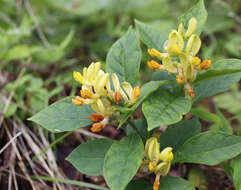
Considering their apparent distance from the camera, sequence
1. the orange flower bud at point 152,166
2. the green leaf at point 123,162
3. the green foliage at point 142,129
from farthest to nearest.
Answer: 1. the green foliage at point 142,129
2. the orange flower bud at point 152,166
3. the green leaf at point 123,162

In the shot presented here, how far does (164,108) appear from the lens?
1.29m

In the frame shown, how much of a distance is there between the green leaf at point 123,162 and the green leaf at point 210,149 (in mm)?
236

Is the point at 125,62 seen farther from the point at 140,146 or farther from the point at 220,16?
the point at 220,16

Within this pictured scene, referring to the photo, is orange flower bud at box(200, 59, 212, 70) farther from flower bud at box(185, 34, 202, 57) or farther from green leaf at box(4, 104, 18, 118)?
green leaf at box(4, 104, 18, 118)

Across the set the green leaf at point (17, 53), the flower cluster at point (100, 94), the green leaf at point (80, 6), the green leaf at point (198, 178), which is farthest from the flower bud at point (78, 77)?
the green leaf at point (80, 6)

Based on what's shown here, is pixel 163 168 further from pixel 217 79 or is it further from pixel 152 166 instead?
pixel 217 79

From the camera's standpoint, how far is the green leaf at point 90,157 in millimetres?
1354

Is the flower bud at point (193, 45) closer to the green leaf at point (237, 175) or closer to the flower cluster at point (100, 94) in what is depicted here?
the flower cluster at point (100, 94)

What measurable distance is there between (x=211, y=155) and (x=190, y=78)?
368 mm

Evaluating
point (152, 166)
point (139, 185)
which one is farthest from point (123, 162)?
point (139, 185)

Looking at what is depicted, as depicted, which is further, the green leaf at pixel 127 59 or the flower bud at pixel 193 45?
the green leaf at pixel 127 59

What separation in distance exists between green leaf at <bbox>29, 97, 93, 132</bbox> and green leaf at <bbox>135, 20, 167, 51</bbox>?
493mm

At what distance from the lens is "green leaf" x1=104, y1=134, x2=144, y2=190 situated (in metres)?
1.16

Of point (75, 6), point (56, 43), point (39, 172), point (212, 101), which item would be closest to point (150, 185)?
point (39, 172)
